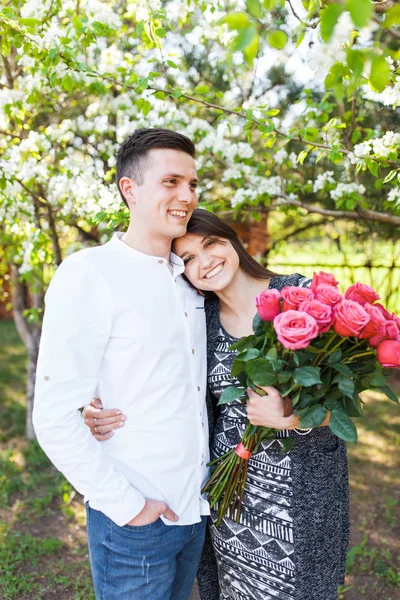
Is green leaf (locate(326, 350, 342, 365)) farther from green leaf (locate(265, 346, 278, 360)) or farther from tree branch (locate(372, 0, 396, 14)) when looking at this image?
tree branch (locate(372, 0, 396, 14))

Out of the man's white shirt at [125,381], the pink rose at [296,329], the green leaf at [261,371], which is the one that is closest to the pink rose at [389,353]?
the pink rose at [296,329]

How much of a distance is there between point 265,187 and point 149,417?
2.07 metres

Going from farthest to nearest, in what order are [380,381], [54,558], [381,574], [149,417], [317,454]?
1. [54,558]
2. [381,574]
3. [317,454]
4. [149,417]
5. [380,381]

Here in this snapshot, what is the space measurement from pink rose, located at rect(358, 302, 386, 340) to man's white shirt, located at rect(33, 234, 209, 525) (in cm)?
70

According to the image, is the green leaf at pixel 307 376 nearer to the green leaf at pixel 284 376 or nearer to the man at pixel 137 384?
the green leaf at pixel 284 376

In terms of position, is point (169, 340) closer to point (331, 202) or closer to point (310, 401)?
point (310, 401)

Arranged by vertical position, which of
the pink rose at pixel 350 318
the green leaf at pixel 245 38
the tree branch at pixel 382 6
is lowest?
the pink rose at pixel 350 318

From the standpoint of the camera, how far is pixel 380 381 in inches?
63.4

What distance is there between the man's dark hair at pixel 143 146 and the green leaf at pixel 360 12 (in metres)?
1.25

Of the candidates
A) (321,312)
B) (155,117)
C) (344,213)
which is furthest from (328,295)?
(155,117)

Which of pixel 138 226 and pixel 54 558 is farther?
pixel 54 558

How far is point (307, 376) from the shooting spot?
1522mm

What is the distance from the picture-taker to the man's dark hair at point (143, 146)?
2014 millimetres

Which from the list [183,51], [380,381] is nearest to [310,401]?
[380,381]
